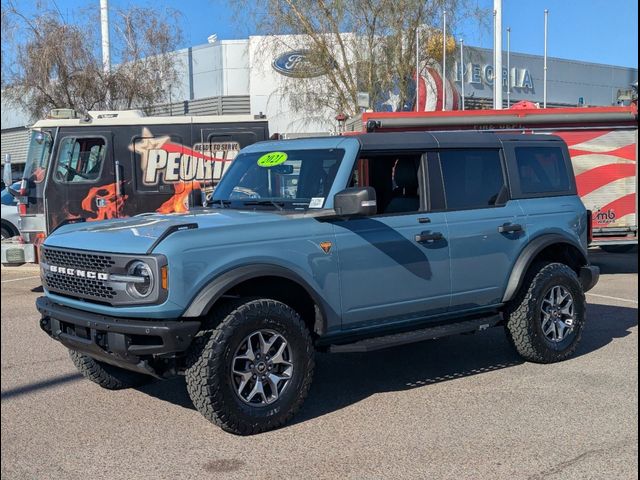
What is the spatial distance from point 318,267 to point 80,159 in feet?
24.5

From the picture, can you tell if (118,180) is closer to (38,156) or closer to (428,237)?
(38,156)

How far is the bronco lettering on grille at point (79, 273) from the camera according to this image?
459cm

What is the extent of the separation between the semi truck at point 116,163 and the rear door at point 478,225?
5.95m

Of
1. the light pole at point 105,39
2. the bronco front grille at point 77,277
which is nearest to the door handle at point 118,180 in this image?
the bronco front grille at point 77,277

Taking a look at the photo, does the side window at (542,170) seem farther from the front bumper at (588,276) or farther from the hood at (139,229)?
the hood at (139,229)

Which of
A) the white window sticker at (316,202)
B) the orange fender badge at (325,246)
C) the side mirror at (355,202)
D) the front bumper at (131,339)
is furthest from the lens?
the white window sticker at (316,202)

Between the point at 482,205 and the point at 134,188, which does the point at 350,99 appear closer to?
the point at 134,188

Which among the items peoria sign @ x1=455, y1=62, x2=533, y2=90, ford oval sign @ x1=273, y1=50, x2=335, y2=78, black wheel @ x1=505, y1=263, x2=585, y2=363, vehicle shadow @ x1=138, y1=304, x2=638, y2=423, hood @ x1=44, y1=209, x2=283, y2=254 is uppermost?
peoria sign @ x1=455, y1=62, x2=533, y2=90

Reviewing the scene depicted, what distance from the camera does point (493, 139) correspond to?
646 cm

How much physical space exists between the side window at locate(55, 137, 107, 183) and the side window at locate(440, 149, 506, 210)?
6979 millimetres

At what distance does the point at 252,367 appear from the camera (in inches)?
186

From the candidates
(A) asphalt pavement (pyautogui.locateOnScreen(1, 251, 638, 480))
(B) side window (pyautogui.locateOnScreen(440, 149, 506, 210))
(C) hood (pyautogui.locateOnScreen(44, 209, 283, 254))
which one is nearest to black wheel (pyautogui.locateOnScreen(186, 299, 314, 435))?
(A) asphalt pavement (pyautogui.locateOnScreen(1, 251, 638, 480))

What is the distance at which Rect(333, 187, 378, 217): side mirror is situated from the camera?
4.89 m

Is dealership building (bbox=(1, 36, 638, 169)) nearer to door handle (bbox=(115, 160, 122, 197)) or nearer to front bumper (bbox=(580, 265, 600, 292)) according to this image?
door handle (bbox=(115, 160, 122, 197))
